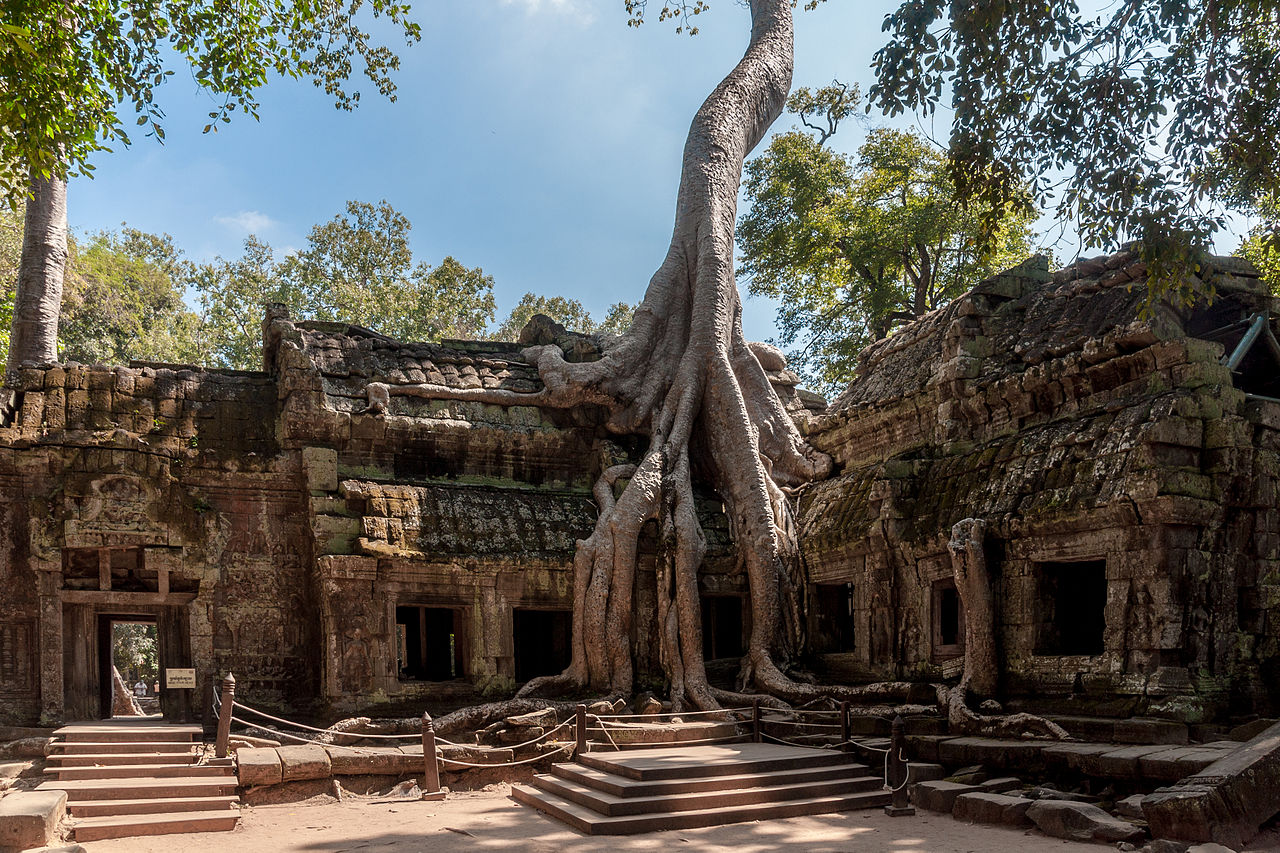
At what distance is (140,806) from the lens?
23.7 ft

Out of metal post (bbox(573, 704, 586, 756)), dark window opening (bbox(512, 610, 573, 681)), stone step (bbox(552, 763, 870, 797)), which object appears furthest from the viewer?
dark window opening (bbox(512, 610, 573, 681))

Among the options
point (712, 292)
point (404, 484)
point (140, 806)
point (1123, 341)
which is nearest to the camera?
point (140, 806)

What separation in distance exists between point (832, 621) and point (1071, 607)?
9.99 ft

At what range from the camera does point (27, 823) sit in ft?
18.5

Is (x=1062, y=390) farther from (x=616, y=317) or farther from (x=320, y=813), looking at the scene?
(x=616, y=317)

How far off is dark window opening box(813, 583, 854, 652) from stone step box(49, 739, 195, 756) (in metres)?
6.33

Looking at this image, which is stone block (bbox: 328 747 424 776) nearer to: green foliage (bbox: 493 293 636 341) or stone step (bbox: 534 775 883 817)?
stone step (bbox: 534 775 883 817)

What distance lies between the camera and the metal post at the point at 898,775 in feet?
23.2

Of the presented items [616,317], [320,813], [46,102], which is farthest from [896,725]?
[616,317]

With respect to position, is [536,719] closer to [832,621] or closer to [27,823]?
[832,621]

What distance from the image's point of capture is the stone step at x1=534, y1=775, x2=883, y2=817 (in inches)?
275

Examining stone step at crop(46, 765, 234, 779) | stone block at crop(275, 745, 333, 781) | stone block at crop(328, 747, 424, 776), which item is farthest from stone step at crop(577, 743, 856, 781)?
stone step at crop(46, 765, 234, 779)

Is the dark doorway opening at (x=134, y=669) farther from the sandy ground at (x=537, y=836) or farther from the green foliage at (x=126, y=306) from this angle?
the sandy ground at (x=537, y=836)

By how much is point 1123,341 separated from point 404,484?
716 cm
